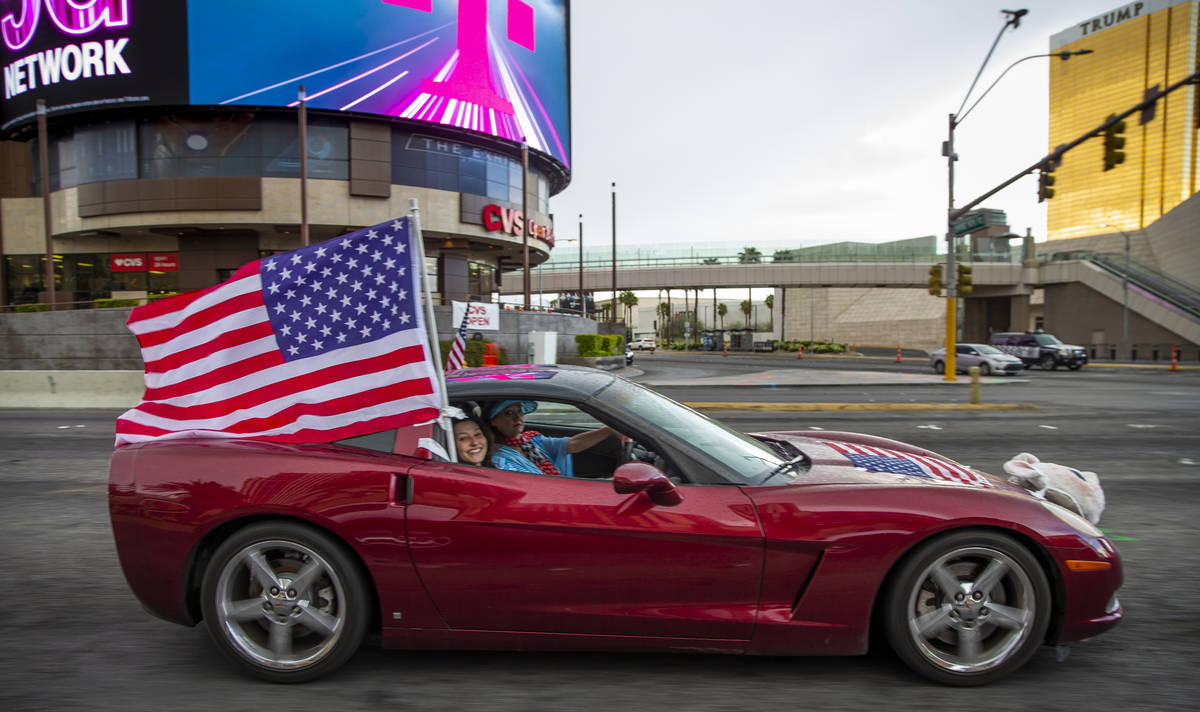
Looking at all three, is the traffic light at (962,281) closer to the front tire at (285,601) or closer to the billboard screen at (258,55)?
the billboard screen at (258,55)

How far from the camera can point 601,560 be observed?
269cm

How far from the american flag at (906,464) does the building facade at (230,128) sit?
29621 millimetres

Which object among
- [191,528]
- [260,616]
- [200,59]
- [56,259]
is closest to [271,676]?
[260,616]

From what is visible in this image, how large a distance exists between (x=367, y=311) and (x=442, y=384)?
48 cm

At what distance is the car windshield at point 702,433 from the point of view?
2.99 m

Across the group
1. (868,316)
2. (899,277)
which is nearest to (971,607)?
(899,277)

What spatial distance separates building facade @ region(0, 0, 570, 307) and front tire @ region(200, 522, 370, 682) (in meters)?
29.2

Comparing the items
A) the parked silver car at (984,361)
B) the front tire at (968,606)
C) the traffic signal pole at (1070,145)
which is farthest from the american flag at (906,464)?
the parked silver car at (984,361)

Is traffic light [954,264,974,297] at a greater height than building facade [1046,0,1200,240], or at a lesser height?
lesser

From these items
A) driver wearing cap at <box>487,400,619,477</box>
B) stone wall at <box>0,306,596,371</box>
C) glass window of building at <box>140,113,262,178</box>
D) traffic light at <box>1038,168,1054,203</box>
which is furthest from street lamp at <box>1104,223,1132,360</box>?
driver wearing cap at <box>487,400,619,477</box>

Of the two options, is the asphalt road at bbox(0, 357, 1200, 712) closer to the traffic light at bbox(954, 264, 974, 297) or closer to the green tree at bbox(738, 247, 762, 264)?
the traffic light at bbox(954, 264, 974, 297)

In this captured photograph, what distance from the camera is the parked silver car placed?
26938 millimetres

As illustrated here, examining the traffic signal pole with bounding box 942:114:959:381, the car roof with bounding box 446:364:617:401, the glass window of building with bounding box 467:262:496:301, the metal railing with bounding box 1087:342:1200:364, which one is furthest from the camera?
the metal railing with bounding box 1087:342:1200:364

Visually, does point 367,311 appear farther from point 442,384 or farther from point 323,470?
point 323,470
